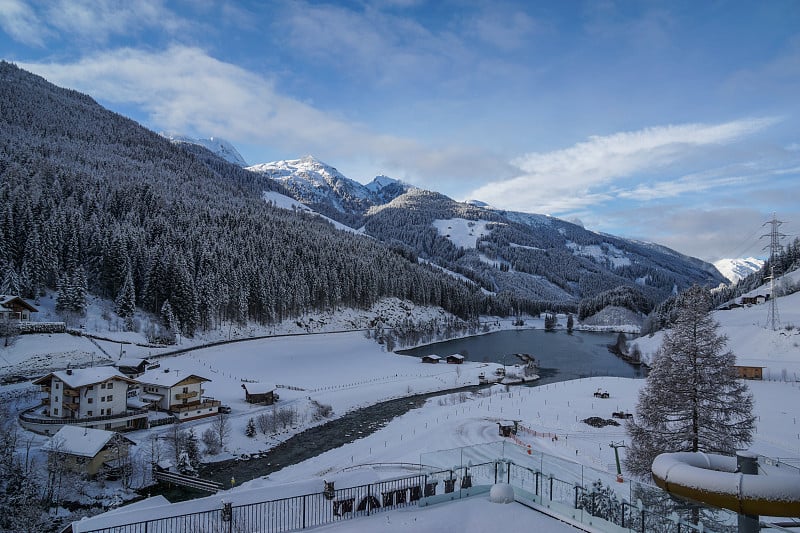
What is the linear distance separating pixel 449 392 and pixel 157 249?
52.9m

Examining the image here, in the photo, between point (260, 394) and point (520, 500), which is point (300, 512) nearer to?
point (520, 500)

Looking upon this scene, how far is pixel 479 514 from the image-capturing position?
41.9 ft

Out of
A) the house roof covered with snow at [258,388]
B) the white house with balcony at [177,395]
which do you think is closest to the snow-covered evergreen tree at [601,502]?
the white house with balcony at [177,395]

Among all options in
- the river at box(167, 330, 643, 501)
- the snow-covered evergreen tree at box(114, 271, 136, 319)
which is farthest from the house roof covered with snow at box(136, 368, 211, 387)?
the snow-covered evergreen tree at box(114, 271, 136, 319)

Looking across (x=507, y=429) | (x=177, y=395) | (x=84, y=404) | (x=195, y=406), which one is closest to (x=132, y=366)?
(x=177, y=395)

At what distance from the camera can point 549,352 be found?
10094 cm

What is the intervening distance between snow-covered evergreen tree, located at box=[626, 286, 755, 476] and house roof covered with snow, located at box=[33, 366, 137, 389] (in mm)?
39216

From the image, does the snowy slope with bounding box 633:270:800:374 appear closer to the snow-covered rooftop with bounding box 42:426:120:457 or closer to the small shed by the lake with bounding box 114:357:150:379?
the snow-covered rooftop with bounding box 42:426:120:457

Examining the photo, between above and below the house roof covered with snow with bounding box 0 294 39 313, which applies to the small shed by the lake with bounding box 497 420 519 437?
below

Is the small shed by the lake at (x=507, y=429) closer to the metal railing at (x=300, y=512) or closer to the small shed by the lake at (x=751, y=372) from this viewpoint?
Result: the metal railing at (x=300, y=512)

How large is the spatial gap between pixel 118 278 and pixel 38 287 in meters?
11.3

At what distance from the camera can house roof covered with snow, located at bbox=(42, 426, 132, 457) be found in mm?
29891

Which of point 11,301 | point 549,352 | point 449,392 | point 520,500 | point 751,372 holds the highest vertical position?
point 11,301

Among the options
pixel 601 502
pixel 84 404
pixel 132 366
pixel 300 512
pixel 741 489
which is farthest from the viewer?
pixel 132 366
